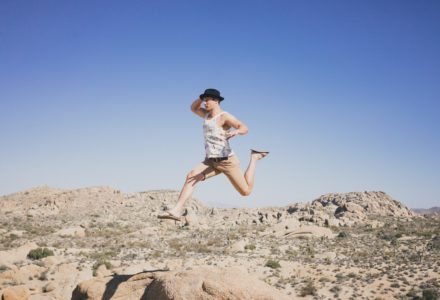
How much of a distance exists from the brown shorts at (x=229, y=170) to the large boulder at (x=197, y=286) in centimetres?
174

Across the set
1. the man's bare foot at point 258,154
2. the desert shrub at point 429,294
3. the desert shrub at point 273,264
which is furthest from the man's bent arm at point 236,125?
the desert shrub at point 273,264

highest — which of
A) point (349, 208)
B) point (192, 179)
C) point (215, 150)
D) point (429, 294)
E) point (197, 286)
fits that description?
point (215, 150)

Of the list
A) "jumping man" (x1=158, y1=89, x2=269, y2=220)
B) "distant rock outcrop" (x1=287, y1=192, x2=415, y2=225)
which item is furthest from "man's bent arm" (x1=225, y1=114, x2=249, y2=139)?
"distant rock outcrop" (x1=287, y1=192, x2=415, y2=225)

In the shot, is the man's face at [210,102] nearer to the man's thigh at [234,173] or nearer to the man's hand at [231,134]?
the man's hand at [231,134]

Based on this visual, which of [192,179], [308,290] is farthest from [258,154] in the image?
[308,290]

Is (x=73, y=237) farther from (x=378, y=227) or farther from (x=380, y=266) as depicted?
(x=378, y=227)

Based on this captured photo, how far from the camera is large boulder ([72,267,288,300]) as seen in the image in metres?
5.66

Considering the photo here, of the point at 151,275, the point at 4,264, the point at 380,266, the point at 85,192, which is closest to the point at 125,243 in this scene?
the point at 4,264

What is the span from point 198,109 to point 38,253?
2193 centimetres

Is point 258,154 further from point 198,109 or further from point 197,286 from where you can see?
point 197,286

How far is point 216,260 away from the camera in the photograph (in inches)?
914

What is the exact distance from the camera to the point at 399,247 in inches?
1101

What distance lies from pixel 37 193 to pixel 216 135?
2708 inches

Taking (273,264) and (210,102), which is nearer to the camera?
(210,102)
